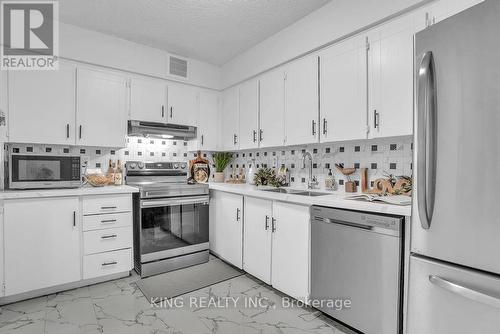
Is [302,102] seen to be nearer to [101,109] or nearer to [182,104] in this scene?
[182,104]

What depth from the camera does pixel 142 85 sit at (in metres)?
3.08

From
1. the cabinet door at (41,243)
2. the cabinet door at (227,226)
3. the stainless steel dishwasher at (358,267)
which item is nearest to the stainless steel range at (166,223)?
the cabinet door at (227,226)

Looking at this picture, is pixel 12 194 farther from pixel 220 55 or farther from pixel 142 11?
pixel 220 55

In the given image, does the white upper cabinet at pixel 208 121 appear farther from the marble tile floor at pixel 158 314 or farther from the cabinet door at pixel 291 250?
the marble tile floor at pixel 158 314

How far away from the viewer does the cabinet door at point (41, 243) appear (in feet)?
6.96

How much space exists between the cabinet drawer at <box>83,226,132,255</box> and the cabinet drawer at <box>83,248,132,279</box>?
5cm

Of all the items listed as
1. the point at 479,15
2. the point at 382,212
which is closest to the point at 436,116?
the point at 479,15

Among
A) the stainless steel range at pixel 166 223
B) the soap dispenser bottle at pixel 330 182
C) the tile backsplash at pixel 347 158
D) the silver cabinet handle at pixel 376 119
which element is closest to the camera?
the silver cabinet handle at pixel 376 119

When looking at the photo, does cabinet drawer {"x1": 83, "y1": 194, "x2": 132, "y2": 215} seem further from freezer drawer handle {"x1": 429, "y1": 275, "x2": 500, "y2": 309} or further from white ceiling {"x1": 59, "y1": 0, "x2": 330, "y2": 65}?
freezer drawer handle {"x1": 429, "y1": 275, "x2": 500, "y2": 309}

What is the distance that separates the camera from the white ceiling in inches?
90.6

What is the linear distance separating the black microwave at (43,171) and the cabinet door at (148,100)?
0.87 meters

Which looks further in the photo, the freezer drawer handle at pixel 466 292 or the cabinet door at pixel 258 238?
the cabinet door at pixel 258 238

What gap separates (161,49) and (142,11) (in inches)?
31.0

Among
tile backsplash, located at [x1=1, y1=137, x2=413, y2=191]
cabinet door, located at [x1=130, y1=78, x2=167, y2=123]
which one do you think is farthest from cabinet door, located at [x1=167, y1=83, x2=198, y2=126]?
tile backsplash, located at [x1=1, y1=137, x2=413, y2=191]
